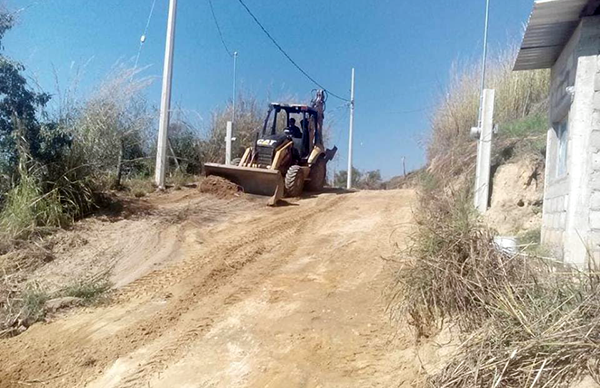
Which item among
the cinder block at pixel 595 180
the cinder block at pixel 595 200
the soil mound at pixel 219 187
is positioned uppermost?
the cinder block at pixel 595 180

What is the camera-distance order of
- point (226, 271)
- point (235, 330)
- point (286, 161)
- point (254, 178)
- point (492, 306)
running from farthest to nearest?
point (286, 161), point (254, 178), point (226, 271), point (235, 330), point (492, 306)

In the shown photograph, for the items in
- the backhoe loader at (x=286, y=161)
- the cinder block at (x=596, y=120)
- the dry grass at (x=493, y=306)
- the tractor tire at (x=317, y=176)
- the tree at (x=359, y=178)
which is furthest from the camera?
the tree at (x=359, y=178)

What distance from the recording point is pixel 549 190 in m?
5.63

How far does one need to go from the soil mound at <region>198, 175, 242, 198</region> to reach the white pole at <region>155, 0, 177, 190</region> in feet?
3.64

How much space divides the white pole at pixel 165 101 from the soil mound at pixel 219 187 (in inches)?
43.6

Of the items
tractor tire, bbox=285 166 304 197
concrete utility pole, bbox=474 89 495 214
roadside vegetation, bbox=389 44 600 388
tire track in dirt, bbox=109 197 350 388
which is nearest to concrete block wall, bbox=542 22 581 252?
roadside vegetation, bbox=389 44 600 388

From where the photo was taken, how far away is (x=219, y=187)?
11867 mm

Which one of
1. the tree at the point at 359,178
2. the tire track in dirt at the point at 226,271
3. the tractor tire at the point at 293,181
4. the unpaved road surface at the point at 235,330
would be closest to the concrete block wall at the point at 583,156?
the unpaved road surface at the point at 235,330

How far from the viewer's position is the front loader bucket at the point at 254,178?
11719mm

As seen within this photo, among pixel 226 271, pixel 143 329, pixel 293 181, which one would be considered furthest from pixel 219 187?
pixel 143 329

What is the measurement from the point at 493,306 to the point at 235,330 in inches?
97.9

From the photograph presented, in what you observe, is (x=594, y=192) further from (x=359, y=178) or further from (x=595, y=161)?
(x=359, y=178)

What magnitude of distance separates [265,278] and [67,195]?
4253 mm

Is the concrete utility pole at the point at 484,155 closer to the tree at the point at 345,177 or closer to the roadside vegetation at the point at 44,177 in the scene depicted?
the roadside vegetation at the point at 44,177
